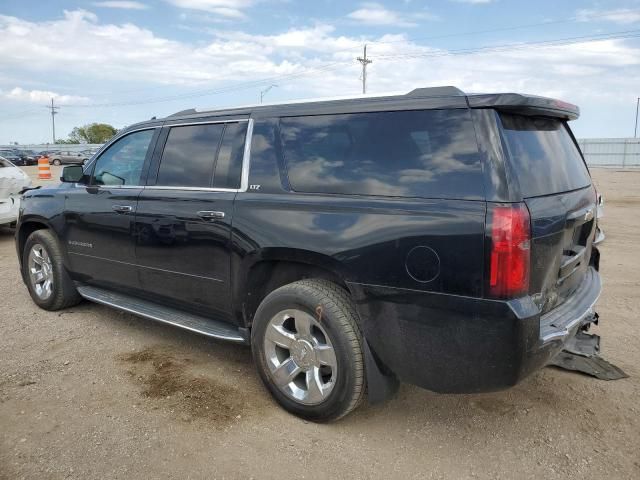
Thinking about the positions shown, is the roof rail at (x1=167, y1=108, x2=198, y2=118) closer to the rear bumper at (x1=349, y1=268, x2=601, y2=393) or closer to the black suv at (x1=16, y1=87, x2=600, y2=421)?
the black suv at (x1=16, y1=87, x2=600, y2=421)

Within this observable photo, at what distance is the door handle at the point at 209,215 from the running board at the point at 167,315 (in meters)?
0.75

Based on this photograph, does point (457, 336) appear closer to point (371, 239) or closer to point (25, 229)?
point (371, 239)

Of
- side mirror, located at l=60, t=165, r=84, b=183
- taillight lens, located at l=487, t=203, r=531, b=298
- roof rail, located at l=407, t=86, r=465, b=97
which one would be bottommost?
taillight lens, located at l=487, t=203, r=531, b=298

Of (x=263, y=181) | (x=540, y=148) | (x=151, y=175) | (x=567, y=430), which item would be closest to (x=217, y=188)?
(x=263, y=181)

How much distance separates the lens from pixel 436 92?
9.46 ft

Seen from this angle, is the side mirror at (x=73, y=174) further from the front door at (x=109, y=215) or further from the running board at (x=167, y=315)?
the running board at (x=167, y=315)

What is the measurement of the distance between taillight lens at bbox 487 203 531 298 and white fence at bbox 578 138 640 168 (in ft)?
133

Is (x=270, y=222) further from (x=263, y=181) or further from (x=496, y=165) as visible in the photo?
(x=496, y=165)

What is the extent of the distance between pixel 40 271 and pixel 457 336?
A: 14.2 ft

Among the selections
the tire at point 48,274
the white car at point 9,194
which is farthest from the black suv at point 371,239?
the white car at point 9,194

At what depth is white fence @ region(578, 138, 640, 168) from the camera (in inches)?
1518

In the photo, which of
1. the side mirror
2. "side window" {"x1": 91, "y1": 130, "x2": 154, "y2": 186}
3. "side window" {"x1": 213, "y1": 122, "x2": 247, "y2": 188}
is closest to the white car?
the side mirror

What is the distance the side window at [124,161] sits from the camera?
4.41 meters

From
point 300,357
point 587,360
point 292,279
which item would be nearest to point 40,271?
point 292,279
